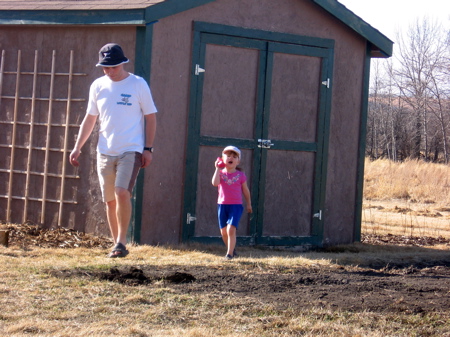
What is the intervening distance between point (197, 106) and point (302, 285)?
342 centimetres

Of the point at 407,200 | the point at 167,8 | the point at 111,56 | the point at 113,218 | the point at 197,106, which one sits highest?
the point at 167,8

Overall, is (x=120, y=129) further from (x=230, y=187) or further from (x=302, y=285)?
(x=302, y=285)

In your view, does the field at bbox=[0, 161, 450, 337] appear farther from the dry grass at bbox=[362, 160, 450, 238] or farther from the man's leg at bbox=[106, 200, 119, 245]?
the dry grass at bbox=[362, 160, 450, 238]

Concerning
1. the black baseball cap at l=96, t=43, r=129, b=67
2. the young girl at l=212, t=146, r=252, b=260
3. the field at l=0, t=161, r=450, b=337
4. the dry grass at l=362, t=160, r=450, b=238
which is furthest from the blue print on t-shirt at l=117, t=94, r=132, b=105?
the dry grass at l=362, t=160, r=450, b=238

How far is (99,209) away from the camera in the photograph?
871 cm

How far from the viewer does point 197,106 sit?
8.81m

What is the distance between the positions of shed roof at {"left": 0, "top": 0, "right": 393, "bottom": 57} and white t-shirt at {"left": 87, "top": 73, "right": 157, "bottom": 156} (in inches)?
57.5

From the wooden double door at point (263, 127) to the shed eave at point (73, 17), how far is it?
869mm

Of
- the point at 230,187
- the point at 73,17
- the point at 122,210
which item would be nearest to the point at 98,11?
the point at 73,17

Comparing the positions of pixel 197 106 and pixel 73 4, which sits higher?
Result: pixel 73 4

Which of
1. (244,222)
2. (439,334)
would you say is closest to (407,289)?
(439,334)

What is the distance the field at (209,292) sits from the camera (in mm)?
4586

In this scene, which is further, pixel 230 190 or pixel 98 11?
pixel 98 11

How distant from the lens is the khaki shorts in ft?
22.6
